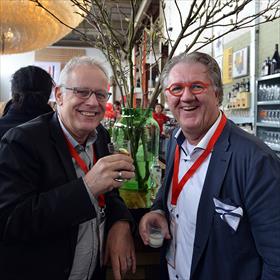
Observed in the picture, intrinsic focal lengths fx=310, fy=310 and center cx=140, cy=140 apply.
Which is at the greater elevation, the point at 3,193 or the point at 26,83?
the point at 26,83

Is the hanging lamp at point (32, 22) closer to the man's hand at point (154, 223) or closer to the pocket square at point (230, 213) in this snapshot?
the man's hand at point (154, 223)

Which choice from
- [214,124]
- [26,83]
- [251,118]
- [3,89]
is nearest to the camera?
[214,124]

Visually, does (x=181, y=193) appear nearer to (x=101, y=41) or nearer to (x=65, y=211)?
(x=65, y=211)

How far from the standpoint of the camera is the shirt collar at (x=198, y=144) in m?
1.18

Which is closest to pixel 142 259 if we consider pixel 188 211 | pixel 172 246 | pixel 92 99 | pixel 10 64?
pixel 172 246

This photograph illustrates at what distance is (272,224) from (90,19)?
127cm

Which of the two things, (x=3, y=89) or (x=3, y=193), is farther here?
(x=3, y=89)

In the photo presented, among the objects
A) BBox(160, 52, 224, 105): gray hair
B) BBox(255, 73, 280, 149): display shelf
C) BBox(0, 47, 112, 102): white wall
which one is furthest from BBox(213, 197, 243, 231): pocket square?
BBox(0, 47, 112, 102): white wall

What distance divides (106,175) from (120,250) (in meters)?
0.34

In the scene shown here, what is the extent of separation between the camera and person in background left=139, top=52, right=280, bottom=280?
98cm

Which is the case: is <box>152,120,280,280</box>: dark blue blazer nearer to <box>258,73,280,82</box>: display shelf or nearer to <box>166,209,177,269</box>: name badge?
<box>166,209,177,269</box>: name badge

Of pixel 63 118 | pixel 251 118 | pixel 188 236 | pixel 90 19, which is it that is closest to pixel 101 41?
pixel 90 19

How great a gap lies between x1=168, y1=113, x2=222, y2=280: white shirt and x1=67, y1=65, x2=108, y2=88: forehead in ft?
1.53

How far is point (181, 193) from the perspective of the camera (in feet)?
3.99
